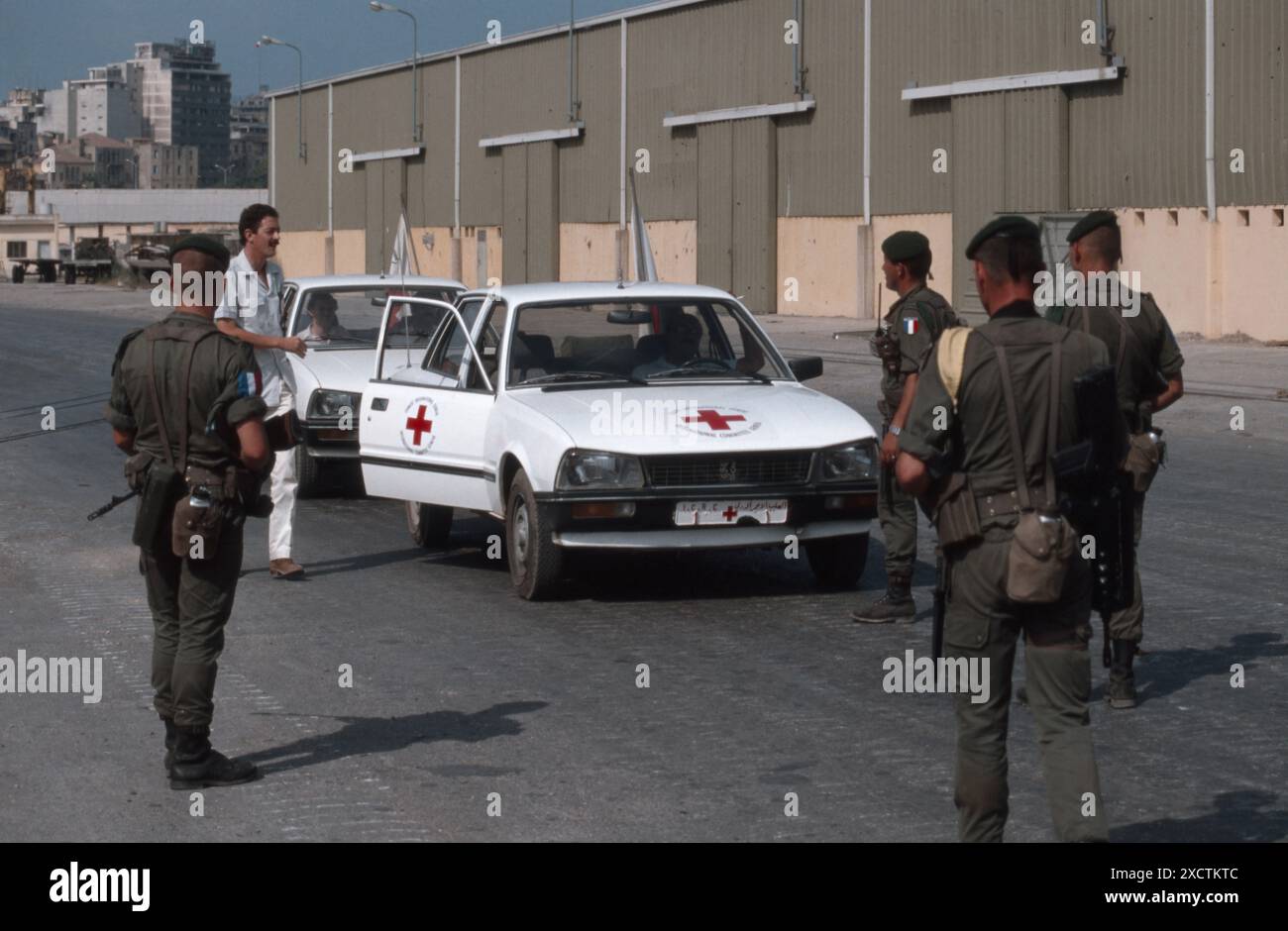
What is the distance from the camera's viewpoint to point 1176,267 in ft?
109

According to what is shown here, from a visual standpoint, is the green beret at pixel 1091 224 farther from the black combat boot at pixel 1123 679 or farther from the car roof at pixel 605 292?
the car roof at pixel 605 292

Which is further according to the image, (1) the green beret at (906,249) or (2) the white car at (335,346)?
(2) the white car at (335,346)

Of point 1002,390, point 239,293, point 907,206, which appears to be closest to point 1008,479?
point 1002,390

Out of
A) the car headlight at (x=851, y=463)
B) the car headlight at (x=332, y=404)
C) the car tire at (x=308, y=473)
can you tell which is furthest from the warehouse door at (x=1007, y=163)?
the car headlight at (x=851, y=463)

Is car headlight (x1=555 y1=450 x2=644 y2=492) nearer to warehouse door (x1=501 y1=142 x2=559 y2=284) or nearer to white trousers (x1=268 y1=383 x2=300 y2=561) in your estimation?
white trousers (x1=268 y1=383 x2=300 y2=561)

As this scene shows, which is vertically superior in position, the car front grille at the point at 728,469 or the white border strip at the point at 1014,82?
the white border strip at the point at 1014,82

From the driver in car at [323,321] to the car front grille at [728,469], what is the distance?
20.5 ft

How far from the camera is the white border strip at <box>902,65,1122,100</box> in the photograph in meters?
34.2

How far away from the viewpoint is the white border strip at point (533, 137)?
174 feet

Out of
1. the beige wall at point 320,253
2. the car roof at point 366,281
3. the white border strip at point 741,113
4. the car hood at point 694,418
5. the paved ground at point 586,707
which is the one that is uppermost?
the white border strip at point 741,113

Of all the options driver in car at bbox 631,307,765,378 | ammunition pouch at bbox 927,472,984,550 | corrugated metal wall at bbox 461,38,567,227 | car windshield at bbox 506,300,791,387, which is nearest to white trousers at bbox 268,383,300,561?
car windshield at bbox 506,300,791,387

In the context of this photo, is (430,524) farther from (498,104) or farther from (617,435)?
(498,104)
